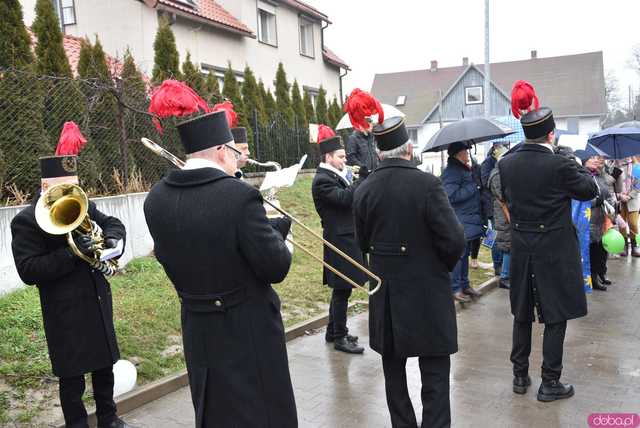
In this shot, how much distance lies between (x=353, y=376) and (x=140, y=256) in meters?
4.22

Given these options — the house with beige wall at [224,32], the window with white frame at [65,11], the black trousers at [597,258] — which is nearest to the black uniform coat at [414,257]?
the black trousers at [597,258]

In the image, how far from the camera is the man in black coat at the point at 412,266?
3545 mm

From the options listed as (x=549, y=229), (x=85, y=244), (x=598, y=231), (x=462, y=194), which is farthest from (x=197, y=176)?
(x=598, y=231)

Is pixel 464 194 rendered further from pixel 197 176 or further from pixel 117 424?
pixel 197 176

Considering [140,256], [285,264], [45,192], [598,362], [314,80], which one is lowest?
[598,362]

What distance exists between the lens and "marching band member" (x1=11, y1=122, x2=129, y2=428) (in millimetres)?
3645

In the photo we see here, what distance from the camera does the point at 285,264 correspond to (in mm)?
2631

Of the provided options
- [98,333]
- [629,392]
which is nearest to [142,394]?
[98,333]

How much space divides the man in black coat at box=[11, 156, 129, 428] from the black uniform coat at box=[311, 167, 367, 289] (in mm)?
2087

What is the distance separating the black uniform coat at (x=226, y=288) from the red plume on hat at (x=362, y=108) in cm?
168

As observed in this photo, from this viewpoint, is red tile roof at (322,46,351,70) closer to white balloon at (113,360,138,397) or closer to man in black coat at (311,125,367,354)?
man in black coat at (311,125,367,354)

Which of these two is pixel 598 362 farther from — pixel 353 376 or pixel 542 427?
pixel 353 376

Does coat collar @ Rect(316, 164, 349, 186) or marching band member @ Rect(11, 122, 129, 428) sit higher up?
coat collar @ Rect(316, 164, 349, 186)

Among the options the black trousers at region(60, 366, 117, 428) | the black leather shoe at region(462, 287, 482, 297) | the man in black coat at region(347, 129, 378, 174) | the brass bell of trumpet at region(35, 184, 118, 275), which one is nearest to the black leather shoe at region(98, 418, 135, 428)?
the black trousers at region(60, 366, 117, 428)
